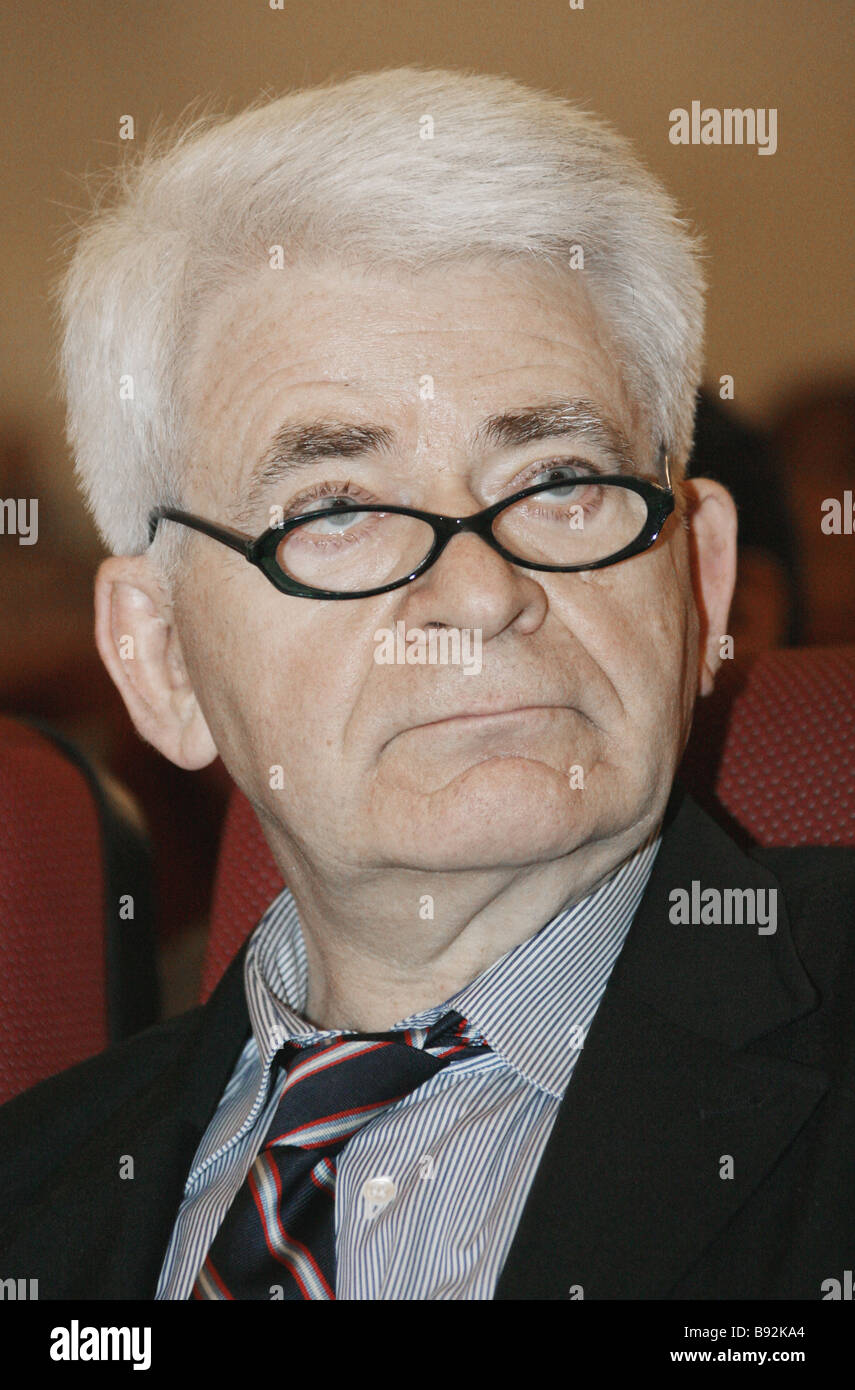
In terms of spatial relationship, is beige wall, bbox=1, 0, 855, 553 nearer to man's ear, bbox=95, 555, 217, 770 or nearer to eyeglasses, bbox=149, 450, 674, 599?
man's ear, bbox=95, 555, 217, 770

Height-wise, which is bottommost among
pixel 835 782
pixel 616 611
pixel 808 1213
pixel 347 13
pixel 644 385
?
pixel 808 1213

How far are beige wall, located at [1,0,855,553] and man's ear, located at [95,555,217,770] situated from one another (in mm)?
2305

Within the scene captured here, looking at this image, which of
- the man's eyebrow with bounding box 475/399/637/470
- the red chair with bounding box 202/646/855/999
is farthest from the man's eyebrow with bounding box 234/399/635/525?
the red chair with bounding box 202/646/855/999

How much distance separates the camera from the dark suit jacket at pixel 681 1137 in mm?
991

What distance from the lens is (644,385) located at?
4.26ft

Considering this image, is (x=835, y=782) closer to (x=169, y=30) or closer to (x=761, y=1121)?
(x=761, y=1121)

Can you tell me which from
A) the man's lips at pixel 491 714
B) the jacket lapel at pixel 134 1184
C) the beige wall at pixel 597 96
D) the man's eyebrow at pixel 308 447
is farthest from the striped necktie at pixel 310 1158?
the beige wall at pixel 597 96

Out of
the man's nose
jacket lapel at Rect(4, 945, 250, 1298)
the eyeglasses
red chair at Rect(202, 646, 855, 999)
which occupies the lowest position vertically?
jacket lapel at Rect(4, 945, 250, 1298)

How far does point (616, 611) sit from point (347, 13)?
2758 millimetres

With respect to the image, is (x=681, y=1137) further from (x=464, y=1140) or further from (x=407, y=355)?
(x=407, y=355)

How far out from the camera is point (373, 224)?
1212mm

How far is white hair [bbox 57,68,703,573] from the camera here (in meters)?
1.22

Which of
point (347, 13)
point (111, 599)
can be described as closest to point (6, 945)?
point (111, 599)
